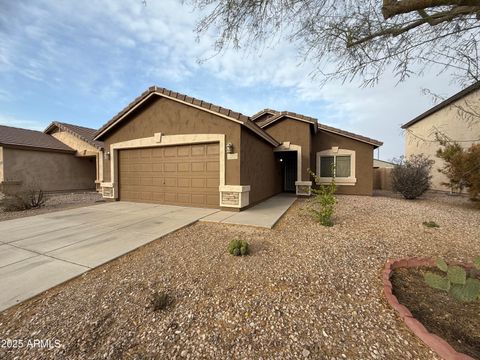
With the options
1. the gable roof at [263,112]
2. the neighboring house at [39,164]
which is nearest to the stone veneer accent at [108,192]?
the neighboring house at [39,164]

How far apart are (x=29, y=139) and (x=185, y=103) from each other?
14252 millimetres

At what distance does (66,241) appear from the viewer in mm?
4398

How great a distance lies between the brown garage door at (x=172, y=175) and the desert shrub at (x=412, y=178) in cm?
930

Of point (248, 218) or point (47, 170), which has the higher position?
point (47, 170)

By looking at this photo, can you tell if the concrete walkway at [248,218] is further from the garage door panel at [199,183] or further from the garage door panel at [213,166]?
the garage door panel at [213,166]

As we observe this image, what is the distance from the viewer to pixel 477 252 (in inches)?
160

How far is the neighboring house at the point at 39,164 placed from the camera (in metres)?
12.7

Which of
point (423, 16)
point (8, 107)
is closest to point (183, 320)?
point (423, 16)

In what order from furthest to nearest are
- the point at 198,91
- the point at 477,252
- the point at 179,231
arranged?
the point at 198,91, the point at 179,231, the point at 477,252

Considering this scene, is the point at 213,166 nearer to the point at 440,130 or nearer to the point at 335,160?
the point at 335,160

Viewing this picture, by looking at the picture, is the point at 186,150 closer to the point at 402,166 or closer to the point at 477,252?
the point at 477,252

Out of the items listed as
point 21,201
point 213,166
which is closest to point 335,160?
point 213,166

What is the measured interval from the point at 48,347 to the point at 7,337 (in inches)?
19.9

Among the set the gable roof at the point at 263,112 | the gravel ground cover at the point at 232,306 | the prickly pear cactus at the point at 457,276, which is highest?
the gable roof at the point at 263,112
